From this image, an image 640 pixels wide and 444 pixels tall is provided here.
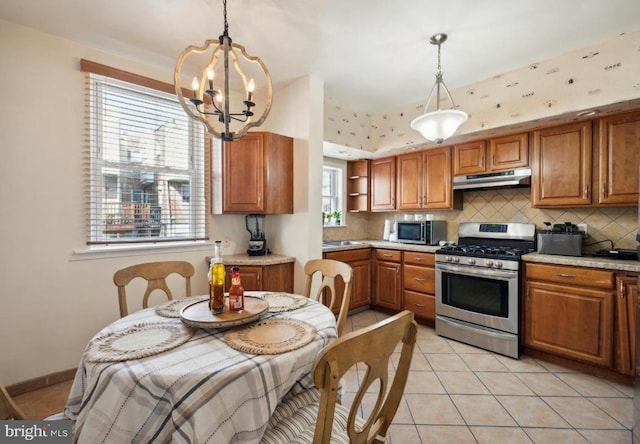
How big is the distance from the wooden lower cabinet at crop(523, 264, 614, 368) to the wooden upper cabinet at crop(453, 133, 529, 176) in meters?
1.05

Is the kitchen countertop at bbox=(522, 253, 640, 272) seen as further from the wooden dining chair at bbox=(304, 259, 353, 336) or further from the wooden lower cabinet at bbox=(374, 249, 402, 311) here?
the wooden dining chair at bbox=(304, 259, 353, 336)

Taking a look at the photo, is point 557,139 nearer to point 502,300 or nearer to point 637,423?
point 502,300

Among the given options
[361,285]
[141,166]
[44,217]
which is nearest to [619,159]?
[361,285]

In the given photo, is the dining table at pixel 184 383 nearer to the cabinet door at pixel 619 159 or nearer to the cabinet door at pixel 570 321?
the cabinet door at pixel 570 321

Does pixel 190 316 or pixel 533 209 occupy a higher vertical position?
pixel 533 209

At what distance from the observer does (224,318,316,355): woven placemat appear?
1092 mm

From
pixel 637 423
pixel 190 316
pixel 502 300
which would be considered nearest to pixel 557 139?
pixel 502 300

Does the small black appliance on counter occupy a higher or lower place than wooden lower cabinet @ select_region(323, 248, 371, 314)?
higher

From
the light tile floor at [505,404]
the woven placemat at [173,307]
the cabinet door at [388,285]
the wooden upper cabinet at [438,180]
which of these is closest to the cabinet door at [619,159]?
the wooden upper cabinet at [438,180]

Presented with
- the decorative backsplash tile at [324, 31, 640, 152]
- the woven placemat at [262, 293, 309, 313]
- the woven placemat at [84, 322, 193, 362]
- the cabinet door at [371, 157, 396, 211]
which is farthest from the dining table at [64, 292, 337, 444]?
the cabinet door at [371, 157, 396, 211]

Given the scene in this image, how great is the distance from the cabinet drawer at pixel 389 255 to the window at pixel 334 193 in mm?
837

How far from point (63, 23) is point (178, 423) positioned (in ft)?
8.94

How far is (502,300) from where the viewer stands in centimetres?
267

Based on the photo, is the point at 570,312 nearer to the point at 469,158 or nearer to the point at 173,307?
the point at 469,158
